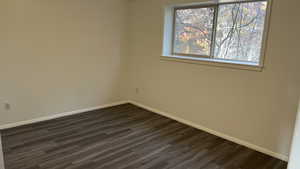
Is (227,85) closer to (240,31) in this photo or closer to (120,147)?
(240,31)

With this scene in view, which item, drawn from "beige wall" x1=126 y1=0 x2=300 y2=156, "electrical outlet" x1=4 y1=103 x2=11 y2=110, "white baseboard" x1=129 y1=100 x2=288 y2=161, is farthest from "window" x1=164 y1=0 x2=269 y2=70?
"electrical outlet" x1=4 y1=103 x2=11 y2=110

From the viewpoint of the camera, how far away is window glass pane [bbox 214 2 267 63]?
2812 mm

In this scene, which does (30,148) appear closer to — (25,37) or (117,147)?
(117,147)

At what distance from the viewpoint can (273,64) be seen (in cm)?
257

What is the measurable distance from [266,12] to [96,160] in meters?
2.66

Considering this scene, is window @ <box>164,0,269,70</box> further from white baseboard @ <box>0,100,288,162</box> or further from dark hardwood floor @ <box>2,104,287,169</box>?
dark hardwood floor @ <box>2,104,287,169</box>

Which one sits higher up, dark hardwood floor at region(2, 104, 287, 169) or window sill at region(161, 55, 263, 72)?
window sill at region(161, 55, 263, 72)

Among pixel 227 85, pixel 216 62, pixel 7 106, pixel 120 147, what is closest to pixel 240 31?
pixel 216 62

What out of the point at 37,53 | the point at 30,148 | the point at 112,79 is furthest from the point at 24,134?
the point at 112,79

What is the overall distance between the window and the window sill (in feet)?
0.05

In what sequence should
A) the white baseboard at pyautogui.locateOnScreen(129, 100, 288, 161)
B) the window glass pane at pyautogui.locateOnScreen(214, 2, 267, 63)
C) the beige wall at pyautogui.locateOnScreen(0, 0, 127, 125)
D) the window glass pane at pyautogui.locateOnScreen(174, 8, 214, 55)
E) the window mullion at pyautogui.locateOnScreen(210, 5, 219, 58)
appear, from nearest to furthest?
the white baseboard at pyautogui.locateOnScreen(129, 100, 288, 161), the window glass pane at pyautogui.locateOnScreen(214, 2, 267, 63), the beige wall at pyautogui.locateOnScreen(0, 0, 127, 125), the window mullion at pyautogui.locateOnScreen(210, 5, 219, 58), the window glass pane at pyautogui.locateOnScreen(174, 8, 214, 55)

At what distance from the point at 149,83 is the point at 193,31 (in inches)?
51.1

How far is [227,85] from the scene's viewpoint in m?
3.04

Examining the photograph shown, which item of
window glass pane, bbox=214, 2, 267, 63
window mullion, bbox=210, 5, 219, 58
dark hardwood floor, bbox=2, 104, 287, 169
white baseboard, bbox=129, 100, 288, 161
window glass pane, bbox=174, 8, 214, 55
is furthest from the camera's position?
window glass pane, bbox=174, 8, 214, 55
